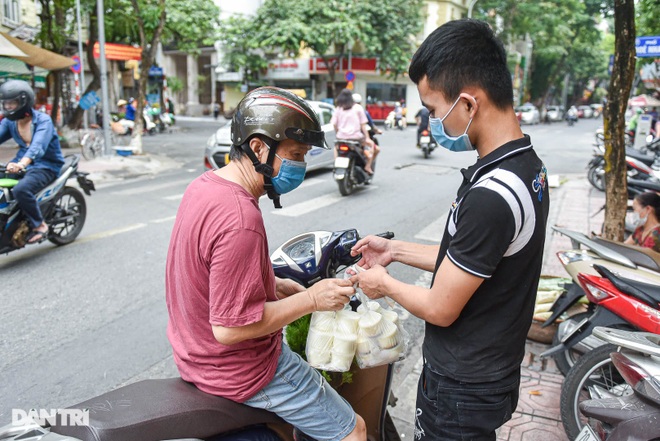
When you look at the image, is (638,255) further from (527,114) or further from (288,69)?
(527,114)

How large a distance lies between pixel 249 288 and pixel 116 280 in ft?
13.0

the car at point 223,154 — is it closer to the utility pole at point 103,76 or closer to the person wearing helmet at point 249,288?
the utility pole at point 103,76

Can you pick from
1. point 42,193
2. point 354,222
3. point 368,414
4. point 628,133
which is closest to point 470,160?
point 628,133

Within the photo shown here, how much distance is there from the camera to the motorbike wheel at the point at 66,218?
5895mm

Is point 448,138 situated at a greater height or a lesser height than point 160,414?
greater

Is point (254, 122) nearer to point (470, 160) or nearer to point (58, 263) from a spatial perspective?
point (58, 263)

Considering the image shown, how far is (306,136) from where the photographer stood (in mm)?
1692

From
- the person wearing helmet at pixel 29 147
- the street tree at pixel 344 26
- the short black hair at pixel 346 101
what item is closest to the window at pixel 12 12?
the street tree at pixel 344 26

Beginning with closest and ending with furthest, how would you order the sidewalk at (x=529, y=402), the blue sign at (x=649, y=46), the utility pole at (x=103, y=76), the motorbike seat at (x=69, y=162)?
1. the sidewalk at (x=529, y=402)
2. the motorbike seat at (x=69, y=162)
3. the blue sign at (x=649, y=46)
4. the utility pole at (x=103, y=76)

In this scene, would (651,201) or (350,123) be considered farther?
(350,123)

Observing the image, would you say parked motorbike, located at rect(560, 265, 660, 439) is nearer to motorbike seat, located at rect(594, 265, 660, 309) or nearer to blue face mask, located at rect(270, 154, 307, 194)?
motorbike seat, located at rect(594, 265, 660, 309)

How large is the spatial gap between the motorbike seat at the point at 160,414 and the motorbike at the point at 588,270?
6.87 ft

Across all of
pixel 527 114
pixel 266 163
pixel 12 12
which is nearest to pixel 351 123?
pixel 266 163

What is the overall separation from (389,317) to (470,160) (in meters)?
13.2
